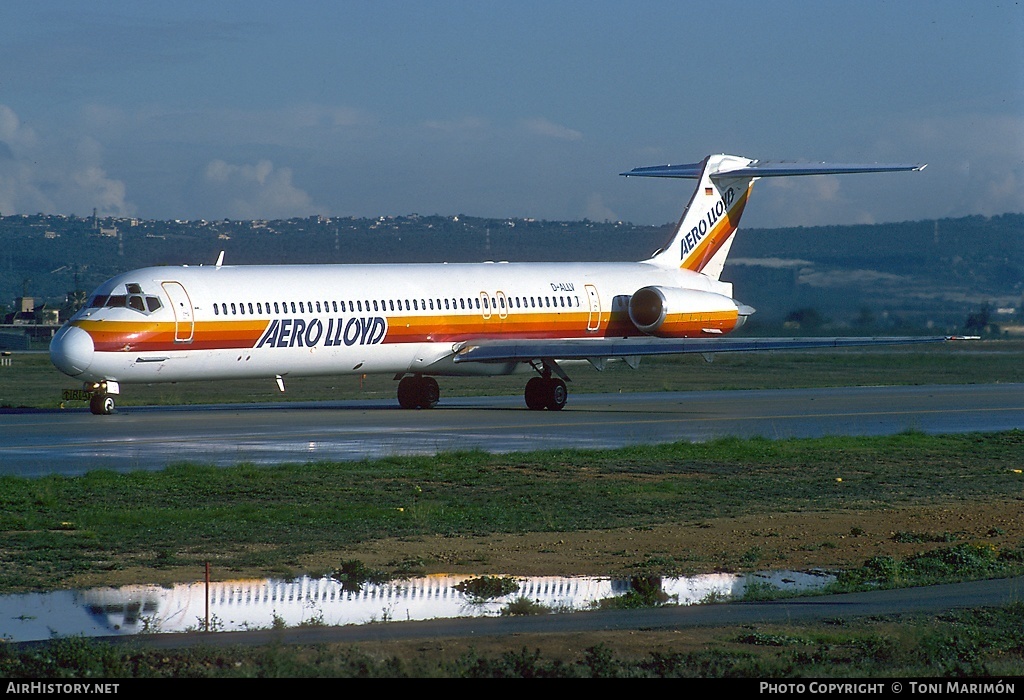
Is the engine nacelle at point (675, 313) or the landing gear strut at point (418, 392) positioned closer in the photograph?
the landing gear strut at point (418, 392)

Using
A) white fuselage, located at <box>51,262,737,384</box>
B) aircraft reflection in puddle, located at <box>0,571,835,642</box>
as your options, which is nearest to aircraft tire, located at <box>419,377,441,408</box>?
white fuselage, located at <box>51,262,737,384</box>

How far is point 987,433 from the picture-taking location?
30.9m

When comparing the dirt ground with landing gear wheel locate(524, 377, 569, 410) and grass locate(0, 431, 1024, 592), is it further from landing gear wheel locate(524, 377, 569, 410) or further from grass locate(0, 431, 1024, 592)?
landing gear wheel locate(524, 377, 569, 410)

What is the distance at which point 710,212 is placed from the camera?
1674 inches

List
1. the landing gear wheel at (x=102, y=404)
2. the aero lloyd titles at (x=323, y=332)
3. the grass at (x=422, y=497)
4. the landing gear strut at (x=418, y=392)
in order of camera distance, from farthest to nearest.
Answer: the landing gear strut at (x=418, y=392) → the landing gear wheel at (x=102, y=404) → the aero lloyd titles at (x=323, y=332) → the grass at (x=422, y=497)

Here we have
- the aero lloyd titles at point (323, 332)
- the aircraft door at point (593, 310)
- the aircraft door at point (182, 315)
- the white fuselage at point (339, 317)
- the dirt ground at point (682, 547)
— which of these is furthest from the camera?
the aircraft door at point (593, 310)

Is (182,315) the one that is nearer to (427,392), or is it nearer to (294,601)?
(427,392)

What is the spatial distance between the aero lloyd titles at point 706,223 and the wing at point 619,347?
7.21 m

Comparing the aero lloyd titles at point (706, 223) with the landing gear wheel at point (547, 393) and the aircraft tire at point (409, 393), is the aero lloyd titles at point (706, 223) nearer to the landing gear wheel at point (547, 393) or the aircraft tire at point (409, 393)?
the landing gear wheel at point (547, 393)

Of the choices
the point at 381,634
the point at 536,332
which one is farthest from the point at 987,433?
the point at 381,634

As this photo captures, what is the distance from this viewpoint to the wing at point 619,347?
112 ft

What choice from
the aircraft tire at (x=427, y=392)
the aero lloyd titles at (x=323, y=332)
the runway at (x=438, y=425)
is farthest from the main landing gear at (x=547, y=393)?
the aero lloyd titles at (x=323, y=332)
